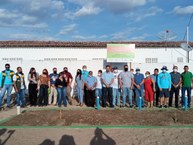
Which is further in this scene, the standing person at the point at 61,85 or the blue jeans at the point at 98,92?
the blue jeans at the point at 98,92

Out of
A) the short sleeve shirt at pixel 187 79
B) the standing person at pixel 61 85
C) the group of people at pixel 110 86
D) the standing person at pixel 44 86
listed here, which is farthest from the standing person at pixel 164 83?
the standing person at pixel 44 86

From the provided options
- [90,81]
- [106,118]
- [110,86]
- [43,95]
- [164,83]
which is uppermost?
[90,81]

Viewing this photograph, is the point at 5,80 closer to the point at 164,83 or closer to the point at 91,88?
the point at 91,88

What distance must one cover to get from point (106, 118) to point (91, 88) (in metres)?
3.08

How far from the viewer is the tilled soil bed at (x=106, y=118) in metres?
8.39

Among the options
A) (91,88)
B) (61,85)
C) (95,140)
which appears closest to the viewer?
(95,140)

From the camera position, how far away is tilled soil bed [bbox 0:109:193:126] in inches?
330

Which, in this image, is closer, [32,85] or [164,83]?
[164,83]

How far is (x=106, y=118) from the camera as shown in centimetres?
891

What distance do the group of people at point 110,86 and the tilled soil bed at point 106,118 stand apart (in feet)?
4.63

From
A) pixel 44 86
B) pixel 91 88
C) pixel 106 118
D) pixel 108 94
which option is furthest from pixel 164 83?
pixel 44 86

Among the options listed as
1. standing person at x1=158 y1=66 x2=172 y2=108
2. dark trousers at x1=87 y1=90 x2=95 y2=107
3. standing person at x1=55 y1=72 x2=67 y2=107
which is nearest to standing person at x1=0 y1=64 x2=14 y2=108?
standing person at x1=55 y1=72 x2=67 y2=107

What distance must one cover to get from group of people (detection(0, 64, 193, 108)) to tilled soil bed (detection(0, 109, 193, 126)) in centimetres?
141

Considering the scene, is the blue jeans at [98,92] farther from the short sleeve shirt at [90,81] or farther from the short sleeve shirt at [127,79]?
the short sleeve shirt at [127,79]
